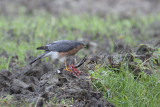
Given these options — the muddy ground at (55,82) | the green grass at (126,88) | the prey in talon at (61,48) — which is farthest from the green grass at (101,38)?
the prey in talon at (61,48)

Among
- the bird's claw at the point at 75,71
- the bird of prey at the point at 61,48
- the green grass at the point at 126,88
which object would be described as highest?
the bird of prey at the point at 61,48

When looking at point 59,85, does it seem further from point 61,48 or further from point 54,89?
point 61,48

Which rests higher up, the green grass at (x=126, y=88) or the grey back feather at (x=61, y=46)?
the grey back feather at (x=61, y=46)

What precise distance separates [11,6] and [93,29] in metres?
4.22

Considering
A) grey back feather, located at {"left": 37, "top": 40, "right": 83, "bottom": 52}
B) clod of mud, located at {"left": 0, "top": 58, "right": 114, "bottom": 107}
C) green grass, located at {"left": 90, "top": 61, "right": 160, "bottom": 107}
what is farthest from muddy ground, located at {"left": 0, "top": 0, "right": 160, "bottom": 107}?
grey back feather, located at {"left": 37, "top": 40, "right": 83, "bottom": 52}

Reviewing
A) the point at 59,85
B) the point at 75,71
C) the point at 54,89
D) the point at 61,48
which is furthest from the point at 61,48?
the point at 54,89

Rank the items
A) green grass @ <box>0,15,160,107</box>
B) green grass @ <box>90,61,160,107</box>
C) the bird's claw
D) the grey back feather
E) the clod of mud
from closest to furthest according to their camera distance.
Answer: the clod of mud, green grass @ <box>90,61,160,107</box>, green grass @ <box>0,15,160,107</box>, the bird's claw, the grey back feather

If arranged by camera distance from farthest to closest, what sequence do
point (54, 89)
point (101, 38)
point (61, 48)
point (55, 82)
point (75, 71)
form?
point (101, 38) → point (61, 48) → point (75, 71) → point (55, 82) → point (54, 89)

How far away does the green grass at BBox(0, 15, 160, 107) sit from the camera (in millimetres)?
4262

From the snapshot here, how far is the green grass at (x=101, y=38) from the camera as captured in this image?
426cm

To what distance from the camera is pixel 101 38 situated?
8.80m

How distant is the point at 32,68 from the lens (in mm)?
5035

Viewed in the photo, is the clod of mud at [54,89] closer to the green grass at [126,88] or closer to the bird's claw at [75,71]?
the bird's claw at [75,71]

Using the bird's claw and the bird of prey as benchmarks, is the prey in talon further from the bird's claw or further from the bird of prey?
the bird's claw
